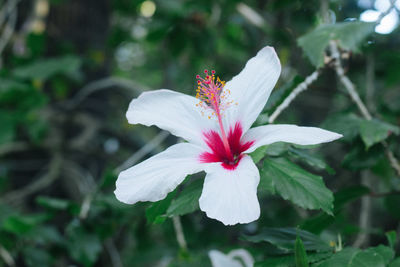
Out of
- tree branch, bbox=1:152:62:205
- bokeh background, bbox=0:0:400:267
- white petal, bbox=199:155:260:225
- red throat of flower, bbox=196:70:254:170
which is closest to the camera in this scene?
white petal, bbox=199:155:260:225

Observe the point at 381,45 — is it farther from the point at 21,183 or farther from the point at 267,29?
the point at 21,183

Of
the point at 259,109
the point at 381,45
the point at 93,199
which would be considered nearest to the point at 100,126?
the point at 93,199

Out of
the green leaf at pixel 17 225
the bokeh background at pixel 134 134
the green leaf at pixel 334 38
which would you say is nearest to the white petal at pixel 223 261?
the bokeh background at pixel 134 134

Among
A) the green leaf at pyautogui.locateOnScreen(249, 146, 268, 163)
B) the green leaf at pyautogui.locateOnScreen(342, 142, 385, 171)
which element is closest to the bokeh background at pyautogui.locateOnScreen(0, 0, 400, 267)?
the green leaf at pyautogui.locateOnScreen(342, 142, 385, 171)

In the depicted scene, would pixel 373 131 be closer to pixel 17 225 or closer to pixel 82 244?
pixel 82 244

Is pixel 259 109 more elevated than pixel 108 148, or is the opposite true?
pixel 259 109

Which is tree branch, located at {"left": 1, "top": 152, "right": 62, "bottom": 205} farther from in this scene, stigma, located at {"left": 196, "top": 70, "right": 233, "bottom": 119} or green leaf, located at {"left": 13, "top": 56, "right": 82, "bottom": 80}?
stigma, located at {"left": 196, "top": 70, "right": 233, "bottom": 119}
